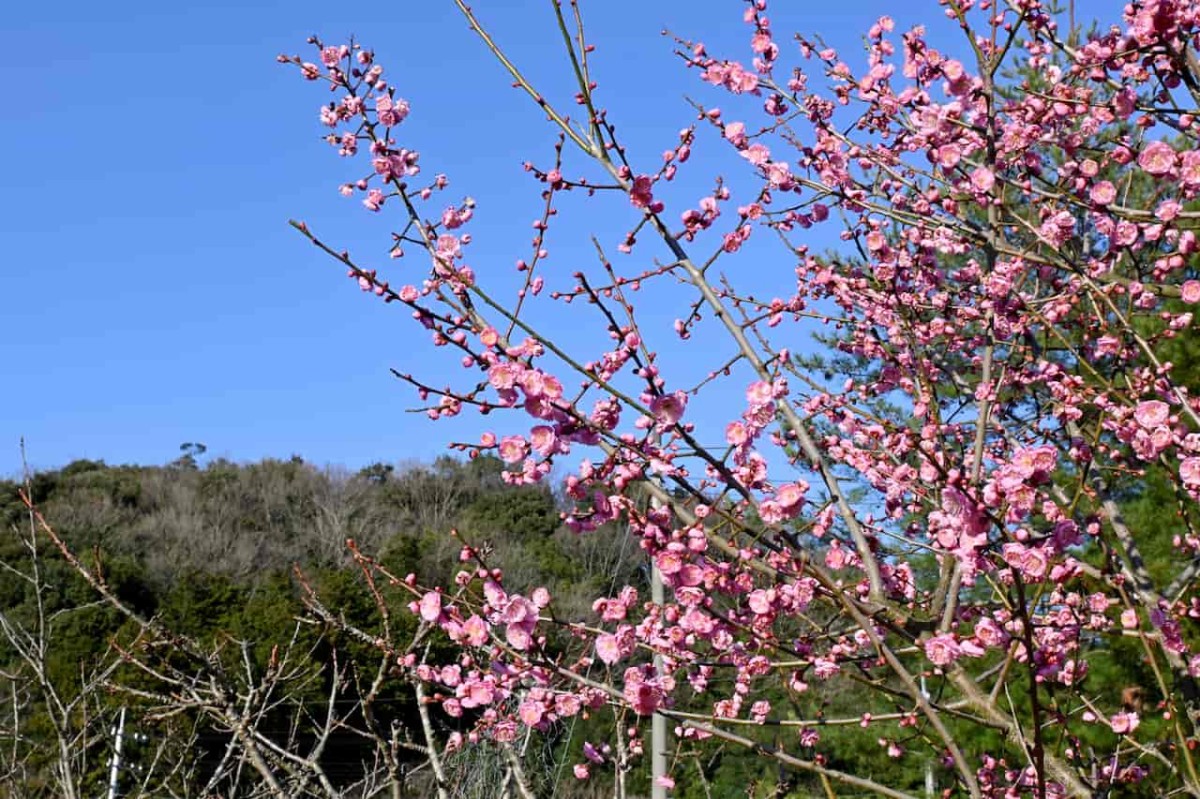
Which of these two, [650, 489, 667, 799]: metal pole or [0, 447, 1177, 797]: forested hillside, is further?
[0, 447, 1177, 797]: forested hillside

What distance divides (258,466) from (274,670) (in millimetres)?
32694

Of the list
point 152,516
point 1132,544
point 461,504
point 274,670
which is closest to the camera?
point 1132,544

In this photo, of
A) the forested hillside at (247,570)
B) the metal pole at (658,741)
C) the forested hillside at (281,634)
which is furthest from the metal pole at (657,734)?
the forested hillside at (247,570)

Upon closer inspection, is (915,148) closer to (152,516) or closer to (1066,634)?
(1066,634)

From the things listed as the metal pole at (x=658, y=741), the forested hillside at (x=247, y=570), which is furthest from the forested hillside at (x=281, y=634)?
the metal pole at (x=658, y=741)

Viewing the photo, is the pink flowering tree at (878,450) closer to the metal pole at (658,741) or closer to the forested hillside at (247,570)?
the metal pole at (658,741)

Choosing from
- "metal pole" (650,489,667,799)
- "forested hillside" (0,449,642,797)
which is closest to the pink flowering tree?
"metal pole" (650,489,667,799)

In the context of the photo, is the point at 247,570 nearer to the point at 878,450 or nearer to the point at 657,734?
the point at 657,734

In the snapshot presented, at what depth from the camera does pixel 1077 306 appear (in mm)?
4609

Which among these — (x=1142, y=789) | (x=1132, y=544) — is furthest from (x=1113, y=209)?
(x=1142, y=789)

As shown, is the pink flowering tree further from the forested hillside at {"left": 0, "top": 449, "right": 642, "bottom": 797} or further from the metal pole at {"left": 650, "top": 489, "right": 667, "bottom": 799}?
the forested hillside at {"left": 0, "top": 449, "right": 642, "bottom": 797}

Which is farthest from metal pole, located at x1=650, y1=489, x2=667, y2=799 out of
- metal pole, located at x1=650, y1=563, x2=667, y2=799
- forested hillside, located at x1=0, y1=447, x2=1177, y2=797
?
forested hillside, located at x1=0, y1=447, x2=1177, y2=797

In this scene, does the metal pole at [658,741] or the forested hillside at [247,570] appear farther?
the forested hillside at [247,570]

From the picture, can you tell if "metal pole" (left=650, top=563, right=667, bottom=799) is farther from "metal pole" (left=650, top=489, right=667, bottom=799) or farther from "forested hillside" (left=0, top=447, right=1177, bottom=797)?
"forested hillside" (left=0, top=447, right=1177, bottom=797)
